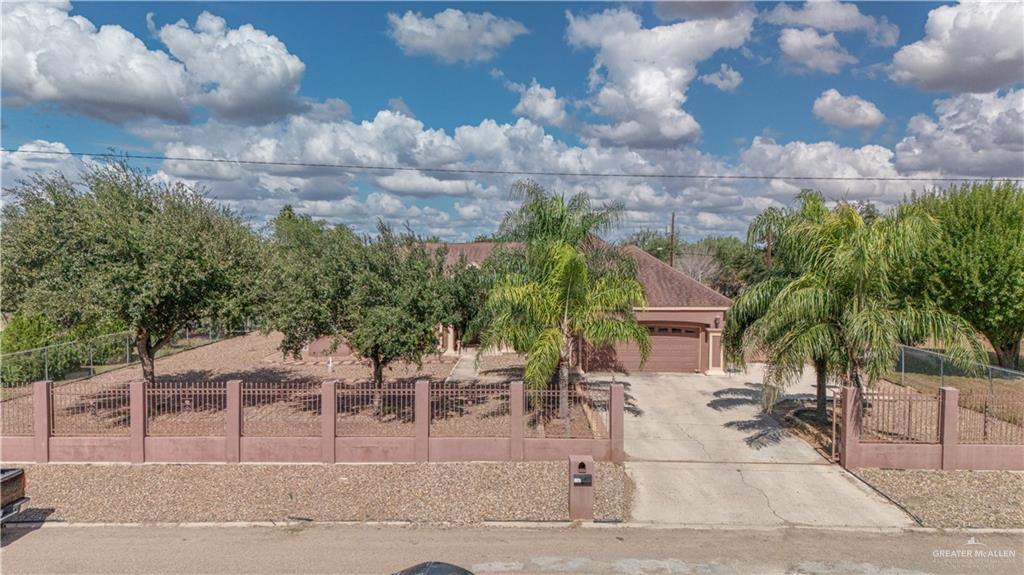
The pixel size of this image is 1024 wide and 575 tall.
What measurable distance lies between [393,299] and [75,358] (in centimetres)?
1426

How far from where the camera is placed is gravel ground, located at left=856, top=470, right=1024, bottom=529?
983 centimetres

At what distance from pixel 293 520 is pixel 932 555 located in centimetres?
917

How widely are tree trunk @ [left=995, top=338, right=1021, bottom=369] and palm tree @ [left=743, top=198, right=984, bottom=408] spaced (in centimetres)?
1321

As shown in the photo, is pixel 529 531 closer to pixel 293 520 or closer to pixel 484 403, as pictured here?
pixel 293 520

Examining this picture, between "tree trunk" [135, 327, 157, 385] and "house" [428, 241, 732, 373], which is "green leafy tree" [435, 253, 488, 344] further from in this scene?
"house" [428, 241, 732, 373]

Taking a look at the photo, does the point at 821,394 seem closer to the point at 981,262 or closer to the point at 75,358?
the point at 981,262

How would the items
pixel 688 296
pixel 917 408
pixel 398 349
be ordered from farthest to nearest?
1. pixel 688 296
2. pixel 917 408
3. pixel 398 349

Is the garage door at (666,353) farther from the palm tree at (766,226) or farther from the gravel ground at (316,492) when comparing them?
the gravel ground at (316,492)

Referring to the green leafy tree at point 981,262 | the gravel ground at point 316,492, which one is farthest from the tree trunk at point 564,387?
the green leafy tree at point 981,262

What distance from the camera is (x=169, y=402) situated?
15.0 metres

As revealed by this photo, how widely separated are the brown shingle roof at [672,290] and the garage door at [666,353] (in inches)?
36.2

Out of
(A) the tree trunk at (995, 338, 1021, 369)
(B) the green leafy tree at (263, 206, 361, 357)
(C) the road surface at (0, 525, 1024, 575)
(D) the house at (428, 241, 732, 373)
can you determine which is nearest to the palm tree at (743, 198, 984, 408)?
(C) the road surface at (0, 525, 1024, 575)

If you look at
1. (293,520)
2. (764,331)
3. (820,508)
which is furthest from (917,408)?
(293,520)

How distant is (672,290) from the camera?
23500mm
